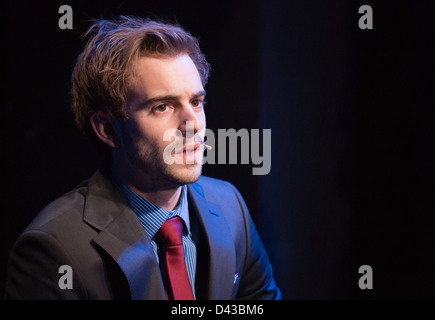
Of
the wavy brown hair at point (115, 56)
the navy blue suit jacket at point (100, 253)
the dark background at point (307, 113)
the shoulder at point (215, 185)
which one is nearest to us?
the navy blue suit jacket at point (100, 253)

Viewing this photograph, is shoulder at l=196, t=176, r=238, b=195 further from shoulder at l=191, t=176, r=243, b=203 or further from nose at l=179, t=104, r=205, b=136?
nose at l=179, t=104, r=205, b=136

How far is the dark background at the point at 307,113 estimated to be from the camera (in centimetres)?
163

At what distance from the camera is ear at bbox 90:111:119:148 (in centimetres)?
147

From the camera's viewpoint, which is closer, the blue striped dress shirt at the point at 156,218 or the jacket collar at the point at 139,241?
the jacket collar at the point at 139,241

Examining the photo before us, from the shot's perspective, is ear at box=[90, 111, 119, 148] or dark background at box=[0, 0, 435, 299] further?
dark background at box=[0, 0, 435, 299]

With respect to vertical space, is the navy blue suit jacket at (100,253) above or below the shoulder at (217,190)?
below

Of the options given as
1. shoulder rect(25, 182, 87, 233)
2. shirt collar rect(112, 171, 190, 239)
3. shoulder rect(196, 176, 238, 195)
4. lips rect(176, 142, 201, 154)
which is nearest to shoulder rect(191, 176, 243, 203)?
shoulder rect(196, 176, 238, 195)

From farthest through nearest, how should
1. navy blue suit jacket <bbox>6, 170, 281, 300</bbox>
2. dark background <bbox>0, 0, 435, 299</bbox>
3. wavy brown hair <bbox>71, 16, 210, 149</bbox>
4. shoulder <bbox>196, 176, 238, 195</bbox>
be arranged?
1. shoulder <bbox>196, 176, 238, 195</bbox>
2. dark background <bbox>0, 0, 435, 299</bbox>
3. wavy brown hair <bbox>71, 16, 210, 149</bbox>
4. navy blue suit jacket <bbox>6, 170, 281, 300</bbox>

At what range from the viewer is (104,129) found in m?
1.48

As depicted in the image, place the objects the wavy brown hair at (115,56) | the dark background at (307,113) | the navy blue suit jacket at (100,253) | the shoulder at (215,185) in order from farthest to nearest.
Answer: the shoulder at (215,185) < the dark background at (307,113) < the wavy brown hair at (115,56) < the navy blue suit jacket at (100,253)

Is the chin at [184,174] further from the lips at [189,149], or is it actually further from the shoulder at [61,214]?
the shoulder at [61,214]

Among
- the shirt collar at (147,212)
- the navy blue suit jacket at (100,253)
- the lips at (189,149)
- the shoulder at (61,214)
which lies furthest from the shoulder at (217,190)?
the shoulder at (61,214)

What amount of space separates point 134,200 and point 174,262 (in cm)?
27

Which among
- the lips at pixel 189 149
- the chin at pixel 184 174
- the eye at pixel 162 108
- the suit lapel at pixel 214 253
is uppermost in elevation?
the eye at pixel 162 108
